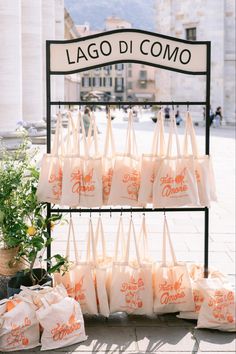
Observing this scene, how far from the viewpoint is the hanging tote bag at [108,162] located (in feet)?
21.4

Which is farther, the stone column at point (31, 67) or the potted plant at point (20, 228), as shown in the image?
the stone column at point (31, 67)

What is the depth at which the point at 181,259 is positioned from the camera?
9.13m

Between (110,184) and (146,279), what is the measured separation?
105cm

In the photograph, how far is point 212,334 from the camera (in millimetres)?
6254

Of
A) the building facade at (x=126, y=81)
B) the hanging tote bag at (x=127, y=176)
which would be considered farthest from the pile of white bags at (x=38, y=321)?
the building facade at (x=126, y=81)

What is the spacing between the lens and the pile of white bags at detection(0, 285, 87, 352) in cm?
584

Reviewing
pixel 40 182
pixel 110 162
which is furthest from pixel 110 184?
pixel 40 182

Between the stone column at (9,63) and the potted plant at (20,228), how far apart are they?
24.7 feet

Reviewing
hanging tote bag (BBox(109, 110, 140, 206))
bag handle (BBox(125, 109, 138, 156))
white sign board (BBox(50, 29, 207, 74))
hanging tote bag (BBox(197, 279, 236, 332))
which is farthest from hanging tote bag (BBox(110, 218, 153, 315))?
white sign board (BBox(50, 29, 207, 74))

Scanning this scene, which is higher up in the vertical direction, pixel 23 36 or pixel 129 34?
pixel 23 36

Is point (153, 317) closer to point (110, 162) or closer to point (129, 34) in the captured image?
point (110, 162)

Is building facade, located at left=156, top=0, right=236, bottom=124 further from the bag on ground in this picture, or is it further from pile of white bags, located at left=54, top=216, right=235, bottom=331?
the bag on ground

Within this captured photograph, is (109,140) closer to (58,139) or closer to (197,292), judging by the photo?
(58,139)

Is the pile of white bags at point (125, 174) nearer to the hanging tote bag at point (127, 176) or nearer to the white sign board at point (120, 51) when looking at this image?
the hanging tote bag at point (127, 176)
